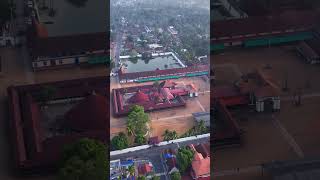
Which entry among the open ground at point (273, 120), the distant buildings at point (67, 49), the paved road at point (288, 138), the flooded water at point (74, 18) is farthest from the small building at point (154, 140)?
the flooded water at point (74, 18)

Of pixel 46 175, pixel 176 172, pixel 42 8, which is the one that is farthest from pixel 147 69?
pixel 42 8

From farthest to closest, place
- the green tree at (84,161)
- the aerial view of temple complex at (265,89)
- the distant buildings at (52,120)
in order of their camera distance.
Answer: the aerial view of temple complex at (265,89) → the distant buildings at (52,120) → the green tree at (84,161)

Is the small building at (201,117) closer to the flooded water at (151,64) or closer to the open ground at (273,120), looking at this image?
the flooded water at (151,64)

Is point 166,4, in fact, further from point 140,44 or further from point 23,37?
point 23,37

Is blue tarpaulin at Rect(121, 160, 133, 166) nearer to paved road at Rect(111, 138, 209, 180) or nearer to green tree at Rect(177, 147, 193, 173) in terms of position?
paved road at Rect(111, 138, 209, 180)

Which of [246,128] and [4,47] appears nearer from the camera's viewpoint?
[246,128]

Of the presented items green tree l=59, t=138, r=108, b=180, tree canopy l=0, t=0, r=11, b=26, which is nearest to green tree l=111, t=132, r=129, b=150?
green tree l=59, t=138, r=108, b=180
